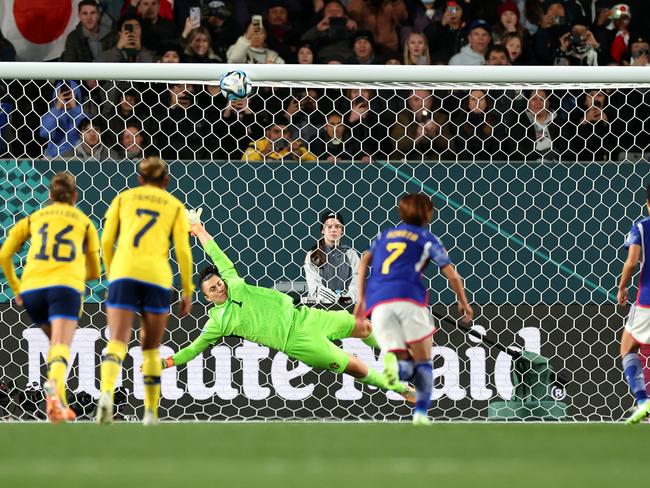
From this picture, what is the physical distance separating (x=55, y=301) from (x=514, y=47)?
6473 millimetres

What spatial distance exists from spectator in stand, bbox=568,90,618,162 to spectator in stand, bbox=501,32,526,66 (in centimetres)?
189

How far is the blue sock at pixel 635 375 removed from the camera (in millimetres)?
8930

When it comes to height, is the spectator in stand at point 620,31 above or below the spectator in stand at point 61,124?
above

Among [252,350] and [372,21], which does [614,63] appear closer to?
[372,21]

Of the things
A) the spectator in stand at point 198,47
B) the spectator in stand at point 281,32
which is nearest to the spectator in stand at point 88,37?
the spectator in stand at point 198,47

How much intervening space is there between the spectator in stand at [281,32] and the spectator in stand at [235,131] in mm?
2305

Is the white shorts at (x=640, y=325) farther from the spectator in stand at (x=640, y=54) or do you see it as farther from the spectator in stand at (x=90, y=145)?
the spectator in stand at (x=640, y=54)

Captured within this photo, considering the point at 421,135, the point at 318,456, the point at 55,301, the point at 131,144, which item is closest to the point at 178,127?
the point at 131,144

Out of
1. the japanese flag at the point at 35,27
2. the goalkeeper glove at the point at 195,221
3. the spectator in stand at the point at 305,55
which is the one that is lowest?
the goalkeeper glove at the point at 195,221

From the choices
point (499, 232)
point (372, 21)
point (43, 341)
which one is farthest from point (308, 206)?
point (372, 21)

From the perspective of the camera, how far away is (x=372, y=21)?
1391cm

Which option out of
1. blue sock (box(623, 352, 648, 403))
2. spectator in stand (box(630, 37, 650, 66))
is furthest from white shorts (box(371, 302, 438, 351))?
spectator in stand (box(630, 37, 650, 66))

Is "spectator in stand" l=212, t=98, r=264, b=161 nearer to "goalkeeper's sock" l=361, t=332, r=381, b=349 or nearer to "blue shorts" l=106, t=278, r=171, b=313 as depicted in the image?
"goalkeeper's sock" l=361, t=332, r=381, b=349

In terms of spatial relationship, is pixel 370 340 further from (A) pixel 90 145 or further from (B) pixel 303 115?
(A) pixel 90 145
